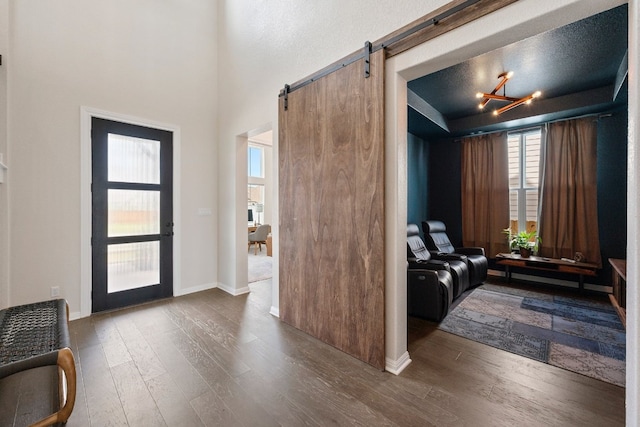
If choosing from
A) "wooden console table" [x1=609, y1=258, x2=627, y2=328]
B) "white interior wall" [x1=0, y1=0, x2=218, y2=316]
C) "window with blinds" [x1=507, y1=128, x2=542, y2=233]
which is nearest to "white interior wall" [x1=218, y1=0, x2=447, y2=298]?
"white interior wall" [x1=0, y1=0, x2=218, y2=316]

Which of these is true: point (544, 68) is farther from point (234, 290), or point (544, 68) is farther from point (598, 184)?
point (234, 290)

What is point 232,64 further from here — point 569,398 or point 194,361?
point 569,398

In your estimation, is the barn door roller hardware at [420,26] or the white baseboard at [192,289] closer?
the barn door roller hardware at [420,26]

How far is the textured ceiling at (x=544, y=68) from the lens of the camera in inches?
99.0

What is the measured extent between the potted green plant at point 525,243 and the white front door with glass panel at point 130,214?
552 centimetres

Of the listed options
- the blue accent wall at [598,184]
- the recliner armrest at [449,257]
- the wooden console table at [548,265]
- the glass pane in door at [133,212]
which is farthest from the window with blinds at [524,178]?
the glass pane in door at [133,212]

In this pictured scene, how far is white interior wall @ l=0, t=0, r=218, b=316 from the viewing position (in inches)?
105

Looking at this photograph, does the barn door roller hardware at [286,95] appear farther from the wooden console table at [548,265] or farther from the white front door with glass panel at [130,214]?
the wooden console table at [548,265]

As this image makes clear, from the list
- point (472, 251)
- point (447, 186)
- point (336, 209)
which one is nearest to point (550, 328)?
point (472, 251)

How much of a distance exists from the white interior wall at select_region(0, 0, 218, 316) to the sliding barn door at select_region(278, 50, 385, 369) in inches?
74.7

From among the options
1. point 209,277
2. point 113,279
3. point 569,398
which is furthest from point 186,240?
point 569,398

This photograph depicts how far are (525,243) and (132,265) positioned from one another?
5.97m

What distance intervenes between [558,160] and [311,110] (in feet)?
14.0

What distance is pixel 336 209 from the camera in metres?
2.28
